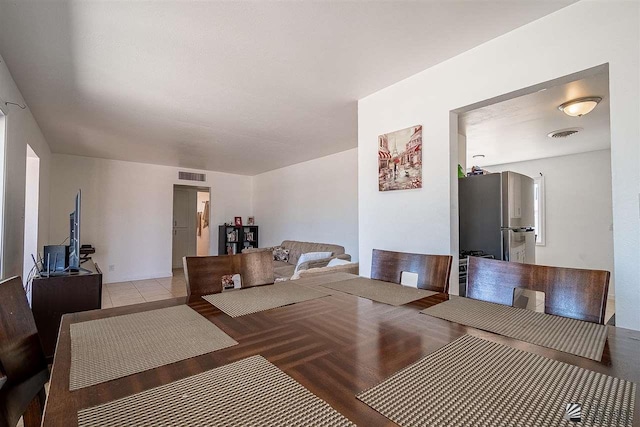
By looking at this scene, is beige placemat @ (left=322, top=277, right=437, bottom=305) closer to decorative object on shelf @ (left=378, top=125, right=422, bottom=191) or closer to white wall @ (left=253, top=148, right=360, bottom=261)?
decorative object on shelf @ (left=378, top=125, right=422, bottom=191)

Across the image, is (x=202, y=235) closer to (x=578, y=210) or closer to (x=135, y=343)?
(x=135, y=343)

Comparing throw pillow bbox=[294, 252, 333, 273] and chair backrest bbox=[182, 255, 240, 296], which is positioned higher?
chair backrest bbox=[182, 255, 240, 296]

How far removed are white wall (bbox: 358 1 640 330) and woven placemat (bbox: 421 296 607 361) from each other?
833 millimetres

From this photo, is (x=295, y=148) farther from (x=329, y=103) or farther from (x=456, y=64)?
(x=456, y=64)

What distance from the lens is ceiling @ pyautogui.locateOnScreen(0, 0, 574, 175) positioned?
65.6 inches

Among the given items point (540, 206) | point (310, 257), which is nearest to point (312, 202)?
point (310, 257)

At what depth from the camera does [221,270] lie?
144 centimetres

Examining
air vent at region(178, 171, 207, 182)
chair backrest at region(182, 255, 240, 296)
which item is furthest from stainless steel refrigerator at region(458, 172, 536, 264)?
air vent at region(178, 171, 207, 182)

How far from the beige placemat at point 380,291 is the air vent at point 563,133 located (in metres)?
3.72

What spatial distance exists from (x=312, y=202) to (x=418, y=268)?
4.25 m

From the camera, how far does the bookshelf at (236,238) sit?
671 cm

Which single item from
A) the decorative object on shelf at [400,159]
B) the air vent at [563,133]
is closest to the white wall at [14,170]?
the decorative object on shelf at [400,159]

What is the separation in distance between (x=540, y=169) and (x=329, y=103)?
451 cm

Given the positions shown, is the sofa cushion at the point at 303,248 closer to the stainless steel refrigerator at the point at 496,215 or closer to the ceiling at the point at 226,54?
the ceiling at the point at 226,54
